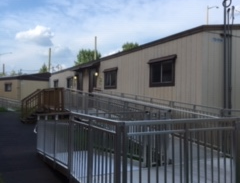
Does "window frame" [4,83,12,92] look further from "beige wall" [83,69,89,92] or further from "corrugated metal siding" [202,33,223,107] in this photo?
"corrugated metal siding" [202,33,223,107]

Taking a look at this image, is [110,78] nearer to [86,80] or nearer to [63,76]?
[86,80]

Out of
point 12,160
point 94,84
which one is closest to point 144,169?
point 12,160

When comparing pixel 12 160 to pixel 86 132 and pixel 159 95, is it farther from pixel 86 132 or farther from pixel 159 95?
pixel 159 95

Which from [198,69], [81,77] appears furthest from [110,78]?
[198,69]

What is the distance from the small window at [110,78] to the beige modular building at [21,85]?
18.7m

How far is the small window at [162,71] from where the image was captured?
41.0 feet

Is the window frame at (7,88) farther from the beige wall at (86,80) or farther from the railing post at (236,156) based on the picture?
the railing post at (236,156)

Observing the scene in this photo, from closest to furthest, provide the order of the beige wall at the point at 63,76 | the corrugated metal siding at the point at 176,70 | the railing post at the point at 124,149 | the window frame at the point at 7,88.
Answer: the railing post at the point at 124,149, the corrugated metal siding at the point at 176,70, the beige wall at the point at 63,76, the window frame at the point at 7,88

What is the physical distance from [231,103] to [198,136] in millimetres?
7214

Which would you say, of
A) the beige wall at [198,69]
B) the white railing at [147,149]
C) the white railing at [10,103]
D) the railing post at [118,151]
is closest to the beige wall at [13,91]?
the white railing at [10,103]

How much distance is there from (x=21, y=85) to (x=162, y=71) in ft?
82.3

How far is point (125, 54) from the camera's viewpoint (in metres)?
16.4

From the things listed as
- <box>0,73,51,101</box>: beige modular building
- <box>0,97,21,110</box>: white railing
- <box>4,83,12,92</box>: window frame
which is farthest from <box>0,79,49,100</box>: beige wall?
<box>0,97,21,110</box>: white railing

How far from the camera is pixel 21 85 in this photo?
35094 mm
